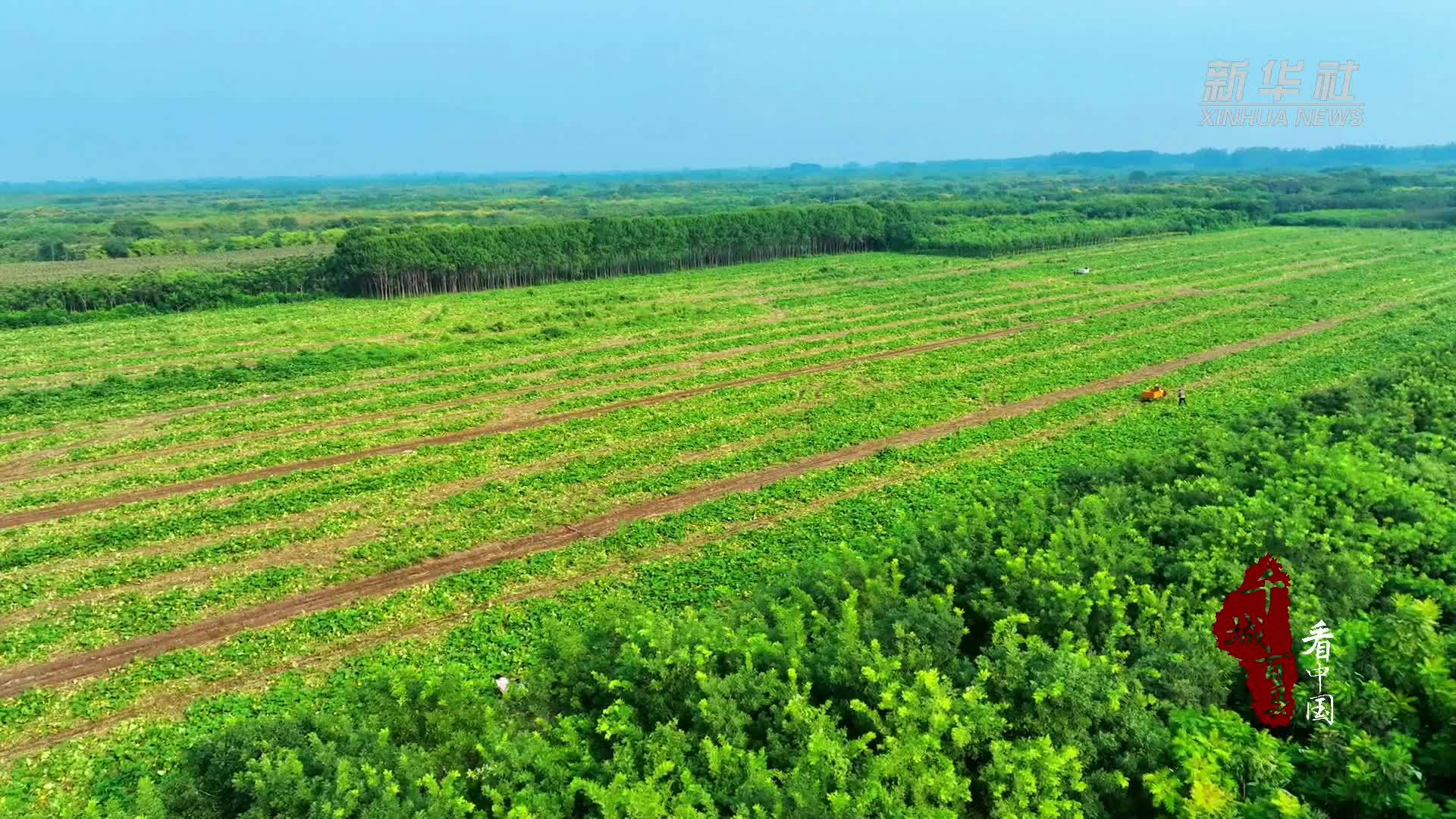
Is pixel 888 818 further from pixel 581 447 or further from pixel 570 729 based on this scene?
pixel 581 447

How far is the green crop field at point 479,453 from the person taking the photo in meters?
14.2

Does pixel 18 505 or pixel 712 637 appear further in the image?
pixel 18 505

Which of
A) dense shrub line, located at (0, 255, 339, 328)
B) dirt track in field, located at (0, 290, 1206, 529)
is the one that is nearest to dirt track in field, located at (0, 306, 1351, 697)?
dirt track in field, located at (0, 290, 1206, 529)

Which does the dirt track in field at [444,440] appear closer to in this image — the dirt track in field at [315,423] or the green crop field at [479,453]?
the green crop field at [479,453]

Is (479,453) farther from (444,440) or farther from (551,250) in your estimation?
(551,250)

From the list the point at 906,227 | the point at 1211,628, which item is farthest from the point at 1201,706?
the point at 906,227

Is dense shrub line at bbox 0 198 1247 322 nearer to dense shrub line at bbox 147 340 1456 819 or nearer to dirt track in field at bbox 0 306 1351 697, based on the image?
dirt track in field at bbox 0 306 1351 697

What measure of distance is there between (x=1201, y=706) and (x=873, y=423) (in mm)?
18003

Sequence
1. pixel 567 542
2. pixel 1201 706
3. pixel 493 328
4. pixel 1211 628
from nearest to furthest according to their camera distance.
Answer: pixel 1201 706 < pixel 1211 628 < pixel 567 542 < pixel 493 328

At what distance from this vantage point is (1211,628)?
28.6 feet

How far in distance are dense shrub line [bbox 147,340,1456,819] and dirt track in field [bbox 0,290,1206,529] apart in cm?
1563

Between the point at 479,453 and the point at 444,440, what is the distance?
6.87 feet

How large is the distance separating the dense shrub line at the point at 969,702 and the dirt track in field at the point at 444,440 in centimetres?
1563

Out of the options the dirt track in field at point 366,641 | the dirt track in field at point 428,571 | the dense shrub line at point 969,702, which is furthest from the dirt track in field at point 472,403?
the dense shrub line at point 969,702
